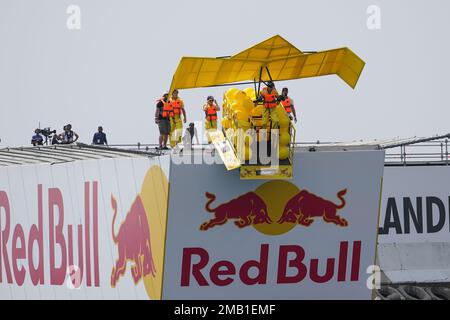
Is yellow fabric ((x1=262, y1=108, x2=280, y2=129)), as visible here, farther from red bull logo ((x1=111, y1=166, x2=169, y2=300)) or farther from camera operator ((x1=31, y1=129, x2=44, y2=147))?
camera operator ((x1=31, y1=129, x2=44, y2=147))

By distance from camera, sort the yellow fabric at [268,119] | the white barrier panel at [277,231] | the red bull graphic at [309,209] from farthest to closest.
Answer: the red bull graphic at [309,209]
the white barrier panel at [277,231]
the yellow fabric at [268,119]

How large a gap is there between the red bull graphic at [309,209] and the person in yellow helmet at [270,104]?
2.59 meters

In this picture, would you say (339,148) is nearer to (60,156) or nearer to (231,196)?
(231,196)

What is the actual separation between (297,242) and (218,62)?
16.7 feet

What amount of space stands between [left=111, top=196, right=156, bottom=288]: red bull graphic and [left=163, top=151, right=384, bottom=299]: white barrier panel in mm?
1295

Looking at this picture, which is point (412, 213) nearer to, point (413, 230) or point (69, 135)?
point (413, 230)

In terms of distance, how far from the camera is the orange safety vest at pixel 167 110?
38.1 m

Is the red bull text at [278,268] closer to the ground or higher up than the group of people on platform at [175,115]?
closer to the ground

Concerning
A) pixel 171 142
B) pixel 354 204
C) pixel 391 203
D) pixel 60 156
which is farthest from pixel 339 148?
pixel 391 203

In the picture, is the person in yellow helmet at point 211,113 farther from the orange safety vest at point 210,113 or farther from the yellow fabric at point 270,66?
the yellow fabric at point 270,66

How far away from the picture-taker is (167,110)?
126ft

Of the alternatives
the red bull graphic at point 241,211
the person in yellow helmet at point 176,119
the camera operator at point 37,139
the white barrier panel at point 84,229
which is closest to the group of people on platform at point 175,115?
the person in yellow helmet at point 176,119

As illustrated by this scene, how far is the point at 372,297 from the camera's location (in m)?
34.2

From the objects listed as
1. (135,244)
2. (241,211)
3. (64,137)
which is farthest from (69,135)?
(241,211)
